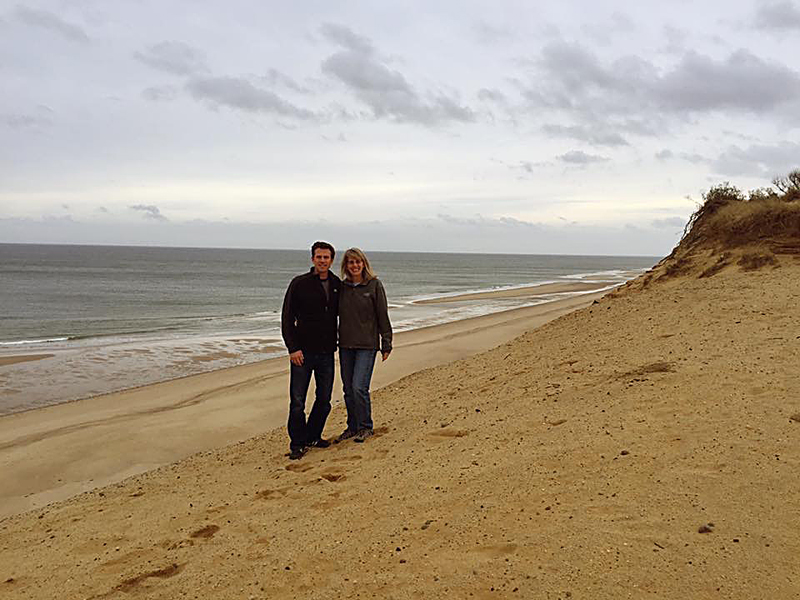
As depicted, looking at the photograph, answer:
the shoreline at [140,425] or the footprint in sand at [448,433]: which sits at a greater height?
the footprint in sand at [448,433]

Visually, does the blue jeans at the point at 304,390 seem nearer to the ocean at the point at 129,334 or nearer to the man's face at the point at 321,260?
the man's face at the point at 321,260

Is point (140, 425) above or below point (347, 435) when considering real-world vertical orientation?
below

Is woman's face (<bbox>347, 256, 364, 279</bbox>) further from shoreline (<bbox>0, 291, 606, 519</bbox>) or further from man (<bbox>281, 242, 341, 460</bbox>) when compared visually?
shoreline (<bbox>0, 291, 606, 519</bbox>)

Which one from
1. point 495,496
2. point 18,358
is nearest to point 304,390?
point 495,496

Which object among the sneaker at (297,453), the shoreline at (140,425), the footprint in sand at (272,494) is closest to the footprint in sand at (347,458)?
the sneaker at (297,453)

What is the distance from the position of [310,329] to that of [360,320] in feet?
1.55

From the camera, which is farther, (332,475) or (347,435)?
(347,435)

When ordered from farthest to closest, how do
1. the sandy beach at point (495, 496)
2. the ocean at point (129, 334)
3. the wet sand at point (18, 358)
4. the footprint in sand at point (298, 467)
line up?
the wet sand at point (18, 358)
the ocean at point (129, 334)
the footprint in sand at point (298, 467)
the sandy beach at point (495, 496)

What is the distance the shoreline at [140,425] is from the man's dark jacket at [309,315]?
1636 millimetres

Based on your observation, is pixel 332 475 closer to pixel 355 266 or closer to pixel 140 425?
pixel 355 266

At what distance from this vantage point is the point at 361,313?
604 centimetres

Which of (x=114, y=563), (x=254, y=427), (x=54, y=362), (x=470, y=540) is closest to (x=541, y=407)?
(x=470, y=540)

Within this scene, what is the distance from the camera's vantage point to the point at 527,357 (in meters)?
9.52

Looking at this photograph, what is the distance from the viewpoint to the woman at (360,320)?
19.6 feet
